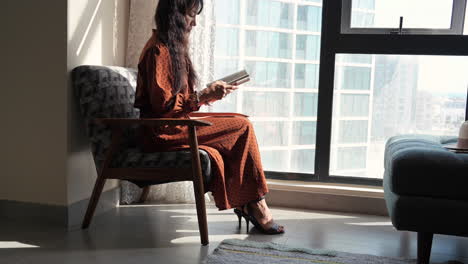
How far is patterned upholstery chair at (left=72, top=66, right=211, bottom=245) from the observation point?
2.35 meters

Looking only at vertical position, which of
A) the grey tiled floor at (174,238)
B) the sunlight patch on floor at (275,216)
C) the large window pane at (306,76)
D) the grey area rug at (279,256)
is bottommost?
the sunlight patch on floor at (275,216)

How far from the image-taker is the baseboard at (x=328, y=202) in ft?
10.1

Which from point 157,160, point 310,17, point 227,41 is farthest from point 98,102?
point 310,17

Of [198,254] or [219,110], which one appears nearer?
[198,254]

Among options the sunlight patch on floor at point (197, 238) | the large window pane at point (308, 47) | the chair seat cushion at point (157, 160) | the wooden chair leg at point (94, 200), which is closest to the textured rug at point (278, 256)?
the sunlight patch on floor at point (197, 238)

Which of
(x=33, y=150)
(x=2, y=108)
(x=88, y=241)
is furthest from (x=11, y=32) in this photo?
(x=88, y=241)

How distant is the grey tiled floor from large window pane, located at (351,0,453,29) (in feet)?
3.92

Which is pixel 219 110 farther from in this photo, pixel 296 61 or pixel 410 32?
pixel 410 32

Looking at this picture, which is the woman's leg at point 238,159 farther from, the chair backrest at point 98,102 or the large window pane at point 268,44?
the large window pane at point 268,44

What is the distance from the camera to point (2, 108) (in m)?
2.73

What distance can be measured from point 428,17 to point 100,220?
226 centimetres

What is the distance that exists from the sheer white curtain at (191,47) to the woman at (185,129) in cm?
61

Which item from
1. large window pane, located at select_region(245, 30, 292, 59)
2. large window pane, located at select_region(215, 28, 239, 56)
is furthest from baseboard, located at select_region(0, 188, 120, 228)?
large window pane, located at select_region(245, 30, 292, 59)

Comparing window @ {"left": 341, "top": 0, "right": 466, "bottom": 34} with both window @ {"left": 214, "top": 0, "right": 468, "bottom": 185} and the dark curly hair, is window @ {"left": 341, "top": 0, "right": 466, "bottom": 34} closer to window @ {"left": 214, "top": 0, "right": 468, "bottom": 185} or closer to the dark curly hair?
window @ {"left": 214, "top": 0, "right": 468, "bottom": 185}
